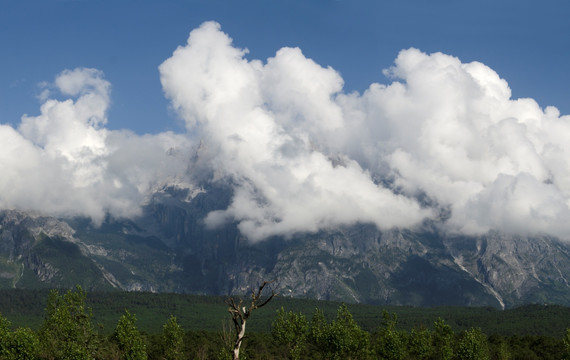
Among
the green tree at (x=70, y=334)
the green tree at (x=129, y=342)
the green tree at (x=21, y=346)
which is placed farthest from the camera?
the green tree at (x=129, y=342)

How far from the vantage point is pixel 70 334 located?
17338cm

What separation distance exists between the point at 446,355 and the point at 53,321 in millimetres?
133372

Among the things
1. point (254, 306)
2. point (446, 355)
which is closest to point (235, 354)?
point (254, 306)

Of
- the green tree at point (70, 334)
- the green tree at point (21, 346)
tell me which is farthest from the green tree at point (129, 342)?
the green tree at point (21, 346)

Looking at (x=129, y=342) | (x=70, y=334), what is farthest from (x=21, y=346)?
(x=129, y=342)

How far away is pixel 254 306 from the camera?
52219 millimetres

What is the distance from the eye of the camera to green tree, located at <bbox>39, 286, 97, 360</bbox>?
159m

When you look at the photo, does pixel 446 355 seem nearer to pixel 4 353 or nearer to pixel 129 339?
pixel 129 339

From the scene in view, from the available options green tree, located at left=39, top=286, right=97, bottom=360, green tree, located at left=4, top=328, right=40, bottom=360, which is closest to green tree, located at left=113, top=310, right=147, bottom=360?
green tree, located at left=39, top=286, right=97, bottom=360

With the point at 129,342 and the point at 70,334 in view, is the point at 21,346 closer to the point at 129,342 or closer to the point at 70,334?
the point at 70,334

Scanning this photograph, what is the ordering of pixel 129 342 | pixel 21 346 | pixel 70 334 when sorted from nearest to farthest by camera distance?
pixel 70 334
pixel 21 346
pixel 129 342

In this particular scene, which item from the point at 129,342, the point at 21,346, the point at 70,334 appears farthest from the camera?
the point at 129,342

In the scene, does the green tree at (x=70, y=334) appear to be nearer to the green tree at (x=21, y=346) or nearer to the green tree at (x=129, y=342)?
the green tree at (x=21, y=346)

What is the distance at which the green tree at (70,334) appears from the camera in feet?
521
